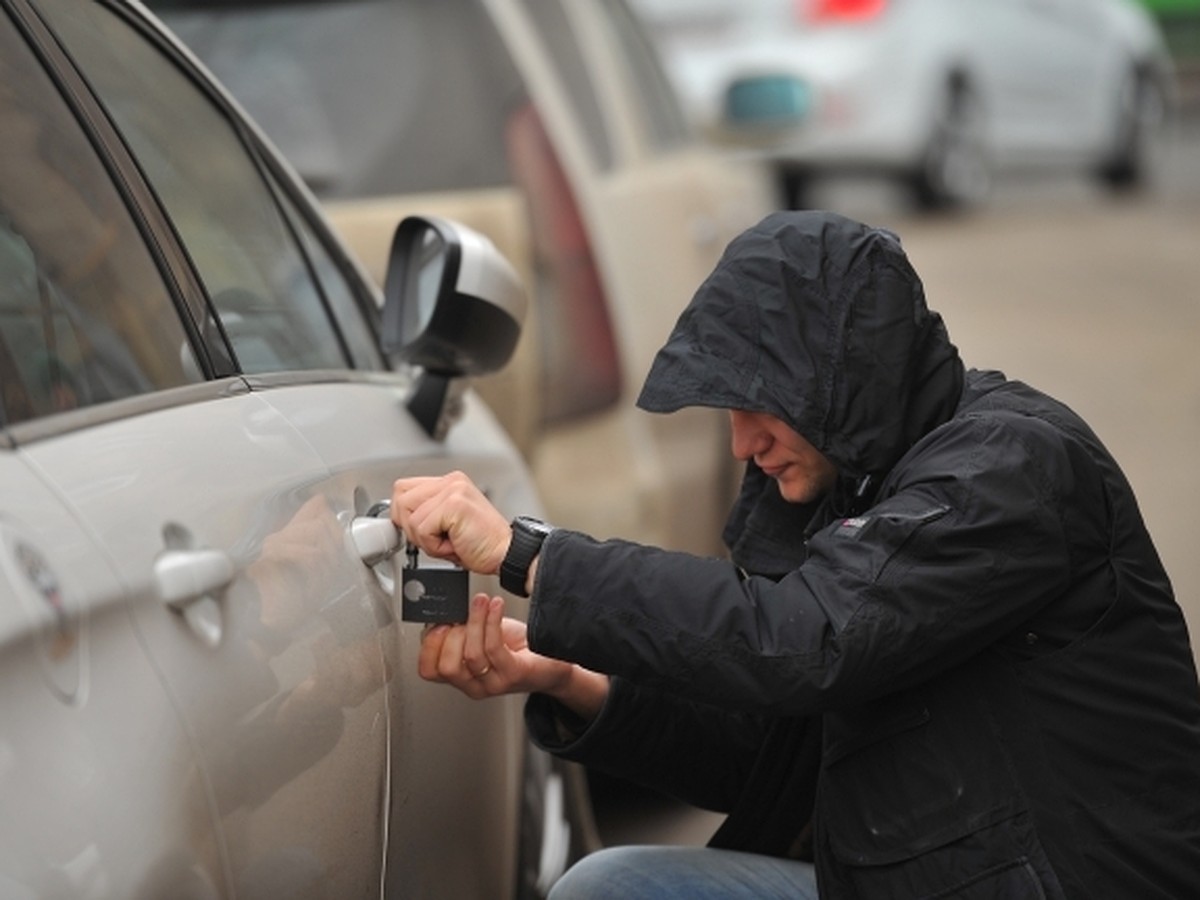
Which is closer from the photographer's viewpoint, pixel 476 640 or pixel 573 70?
pixel 476 640

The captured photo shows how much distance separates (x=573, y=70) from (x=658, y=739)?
296 centimetres

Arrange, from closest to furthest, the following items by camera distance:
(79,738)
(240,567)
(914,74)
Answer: (79,738), (240,567), (914,74)

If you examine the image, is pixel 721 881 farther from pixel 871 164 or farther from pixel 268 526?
pixel 871 164

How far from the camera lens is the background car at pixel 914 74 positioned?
12.4m

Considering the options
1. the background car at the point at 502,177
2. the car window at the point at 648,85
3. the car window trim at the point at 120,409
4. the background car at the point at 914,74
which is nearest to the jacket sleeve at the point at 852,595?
the car window trim at the point at 120,409

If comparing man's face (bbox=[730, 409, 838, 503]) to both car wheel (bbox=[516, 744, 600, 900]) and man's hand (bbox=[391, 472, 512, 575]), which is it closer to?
man's hand (bbox=[391, 472, 512, 575])

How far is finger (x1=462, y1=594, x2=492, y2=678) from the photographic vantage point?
237 cm

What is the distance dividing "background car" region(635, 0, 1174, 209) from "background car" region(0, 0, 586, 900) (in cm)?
843

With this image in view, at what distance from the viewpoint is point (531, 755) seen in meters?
3.09

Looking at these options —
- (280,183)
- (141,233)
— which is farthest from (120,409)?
(280,183)

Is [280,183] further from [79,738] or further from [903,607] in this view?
[79,738]

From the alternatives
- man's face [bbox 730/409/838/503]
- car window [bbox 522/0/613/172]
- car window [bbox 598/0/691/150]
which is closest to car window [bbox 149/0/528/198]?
car window [bbox 522/0/613/172]

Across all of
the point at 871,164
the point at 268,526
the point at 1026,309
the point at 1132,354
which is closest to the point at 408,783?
the point at 268,526

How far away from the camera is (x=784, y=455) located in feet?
7.87
